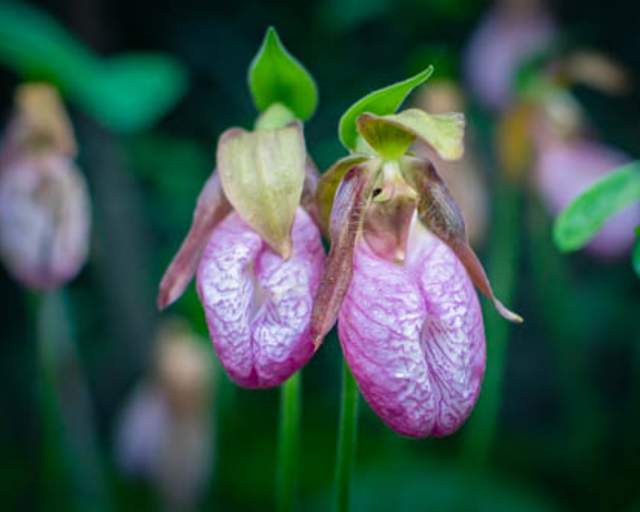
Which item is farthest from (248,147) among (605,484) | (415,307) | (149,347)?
(149,347)

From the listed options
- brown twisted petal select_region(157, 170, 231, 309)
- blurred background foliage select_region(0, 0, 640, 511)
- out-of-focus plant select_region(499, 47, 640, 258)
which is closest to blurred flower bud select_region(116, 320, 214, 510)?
blurred background foliage select_region(0, 0, 640, 511)

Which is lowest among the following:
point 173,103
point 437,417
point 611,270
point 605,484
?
point 605,484

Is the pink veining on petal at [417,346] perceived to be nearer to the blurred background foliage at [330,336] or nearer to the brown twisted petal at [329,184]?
the brown twisted petal at [329,184]

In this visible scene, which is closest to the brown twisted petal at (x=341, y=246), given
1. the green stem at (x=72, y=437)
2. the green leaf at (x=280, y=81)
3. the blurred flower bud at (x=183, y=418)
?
the green leaf at (x=280, y=81)

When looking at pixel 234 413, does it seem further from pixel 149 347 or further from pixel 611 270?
pixel 611 270

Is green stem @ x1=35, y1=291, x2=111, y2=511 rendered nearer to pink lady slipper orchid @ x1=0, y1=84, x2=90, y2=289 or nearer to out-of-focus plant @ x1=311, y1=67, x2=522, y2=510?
pink lady slipper orchid @ x1=0, y1=84, x2=90, y2=289

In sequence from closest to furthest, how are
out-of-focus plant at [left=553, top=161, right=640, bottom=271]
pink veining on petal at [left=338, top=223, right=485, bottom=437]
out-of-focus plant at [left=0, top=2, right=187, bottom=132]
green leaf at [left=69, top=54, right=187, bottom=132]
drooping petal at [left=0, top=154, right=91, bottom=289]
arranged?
1. pink veining on petal at [left=338, top=223, right=485, bottom=437]
2. out-of-focus plant at [left=553, top=161, right=640, bottom=271]
3. drooping petal at [left=0, top=154, right=91, bottom=289]
4. out-of-focus plant at [left=0, top=2, right=187, bottom=132]
5. green leaf at [left=69, top=54, right=187, bottom=132]

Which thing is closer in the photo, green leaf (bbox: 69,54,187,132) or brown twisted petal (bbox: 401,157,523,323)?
brown twisted petal (bbox: 401,157,523,323)
